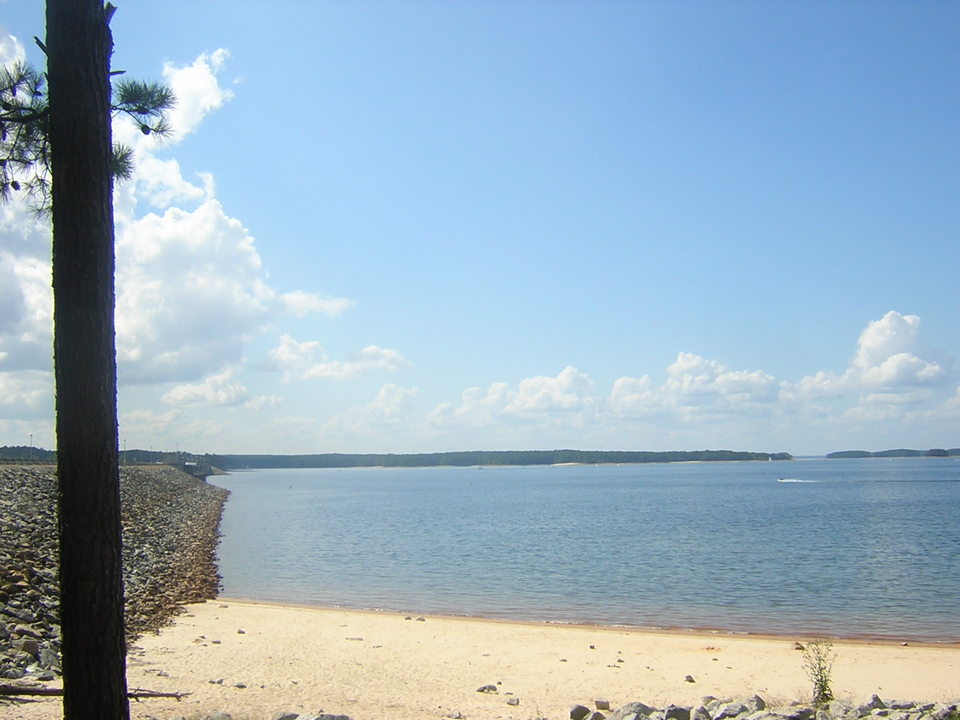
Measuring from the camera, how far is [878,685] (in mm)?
13859

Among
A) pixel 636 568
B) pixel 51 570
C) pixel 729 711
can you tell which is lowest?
pixel 636 568

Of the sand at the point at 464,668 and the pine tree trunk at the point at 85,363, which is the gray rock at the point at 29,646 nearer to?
the sand at the point at 464,668

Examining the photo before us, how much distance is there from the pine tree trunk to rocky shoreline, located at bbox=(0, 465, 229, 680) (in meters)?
6.66

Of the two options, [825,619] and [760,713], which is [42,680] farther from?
[825,619]

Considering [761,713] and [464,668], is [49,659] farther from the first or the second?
[761,713]

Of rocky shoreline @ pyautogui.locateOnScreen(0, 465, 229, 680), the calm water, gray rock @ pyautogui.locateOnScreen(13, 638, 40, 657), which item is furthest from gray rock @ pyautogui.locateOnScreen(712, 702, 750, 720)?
the calm water

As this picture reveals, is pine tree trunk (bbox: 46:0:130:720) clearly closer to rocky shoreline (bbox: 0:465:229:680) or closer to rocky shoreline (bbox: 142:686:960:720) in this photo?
rocky shoreline (bbox: 142:686:960:720)

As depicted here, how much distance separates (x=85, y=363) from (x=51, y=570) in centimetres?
1508

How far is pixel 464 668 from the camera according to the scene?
15180 millimetres

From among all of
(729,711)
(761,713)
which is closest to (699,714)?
(729,711)

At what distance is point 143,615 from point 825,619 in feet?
55.0

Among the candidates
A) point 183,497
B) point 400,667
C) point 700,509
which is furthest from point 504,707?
point 183,497

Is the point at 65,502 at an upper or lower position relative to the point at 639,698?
upper

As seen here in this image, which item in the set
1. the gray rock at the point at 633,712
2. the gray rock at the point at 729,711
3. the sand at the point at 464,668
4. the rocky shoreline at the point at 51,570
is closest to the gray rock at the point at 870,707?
the gray rock at the point at 729,711
